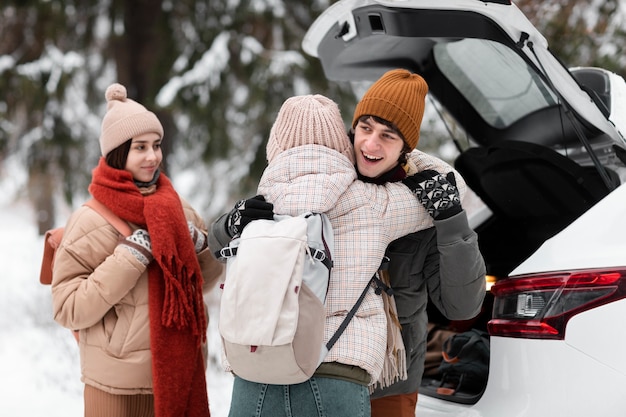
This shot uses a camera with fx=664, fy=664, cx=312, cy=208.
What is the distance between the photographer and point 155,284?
2891 millimetres

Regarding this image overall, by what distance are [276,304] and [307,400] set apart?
1.11ft

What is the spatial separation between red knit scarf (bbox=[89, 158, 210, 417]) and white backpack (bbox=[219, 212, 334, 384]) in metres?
0.94

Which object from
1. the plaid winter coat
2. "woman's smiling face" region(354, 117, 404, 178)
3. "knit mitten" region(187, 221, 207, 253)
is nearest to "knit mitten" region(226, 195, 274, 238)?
the plaid winter coat

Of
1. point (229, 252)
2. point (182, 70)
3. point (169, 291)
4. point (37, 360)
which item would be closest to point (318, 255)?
point (229, 252)

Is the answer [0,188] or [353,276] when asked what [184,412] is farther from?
[0,188]

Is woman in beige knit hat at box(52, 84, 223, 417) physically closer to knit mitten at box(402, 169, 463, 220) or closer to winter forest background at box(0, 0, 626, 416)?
knit mitten at box(402, 169, 463, 220)

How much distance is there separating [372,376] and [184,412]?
3.98ft

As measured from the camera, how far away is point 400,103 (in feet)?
7.26

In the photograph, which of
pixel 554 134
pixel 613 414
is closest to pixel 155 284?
pixel 613 414

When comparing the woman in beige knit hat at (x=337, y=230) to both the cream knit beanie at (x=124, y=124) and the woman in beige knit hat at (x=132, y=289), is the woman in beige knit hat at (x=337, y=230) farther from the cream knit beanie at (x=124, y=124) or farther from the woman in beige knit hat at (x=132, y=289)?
the cream knit beanie at (x=124, y=124)

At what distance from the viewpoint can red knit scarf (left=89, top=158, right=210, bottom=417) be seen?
283 cm

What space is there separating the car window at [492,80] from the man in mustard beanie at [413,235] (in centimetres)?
88

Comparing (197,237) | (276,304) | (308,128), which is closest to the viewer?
(276,304)

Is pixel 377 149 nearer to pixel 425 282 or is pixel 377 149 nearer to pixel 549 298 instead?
pixel 425 282
